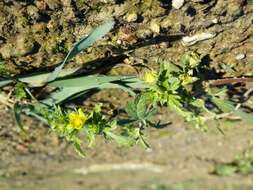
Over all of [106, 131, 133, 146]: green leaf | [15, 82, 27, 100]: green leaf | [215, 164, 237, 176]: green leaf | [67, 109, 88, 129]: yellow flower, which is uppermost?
[15, 82, 27, 100]: green leaf

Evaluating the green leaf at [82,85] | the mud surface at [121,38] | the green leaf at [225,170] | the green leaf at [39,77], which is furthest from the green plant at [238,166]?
the green leaf at [39,77]

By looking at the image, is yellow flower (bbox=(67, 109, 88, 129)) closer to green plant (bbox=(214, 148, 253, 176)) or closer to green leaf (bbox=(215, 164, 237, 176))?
green plant (bbox=(214, 148, 253, 176))

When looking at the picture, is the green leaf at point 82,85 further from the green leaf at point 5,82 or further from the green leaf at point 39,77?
the green leaf at point 5,82

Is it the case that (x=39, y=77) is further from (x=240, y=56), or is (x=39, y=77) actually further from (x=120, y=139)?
(x=240, y=56)

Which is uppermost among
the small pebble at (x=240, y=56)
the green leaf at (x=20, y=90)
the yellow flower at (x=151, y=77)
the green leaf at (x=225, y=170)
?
the small pebble at (x=240, y=56)

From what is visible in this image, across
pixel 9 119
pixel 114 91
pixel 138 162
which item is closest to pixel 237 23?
pixel 114 91

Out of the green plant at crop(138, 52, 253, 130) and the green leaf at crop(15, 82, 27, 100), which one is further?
the green leaf at crop(15, 82, 27, 100)

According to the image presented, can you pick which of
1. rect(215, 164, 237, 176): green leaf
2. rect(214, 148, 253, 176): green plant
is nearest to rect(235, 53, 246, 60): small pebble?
rect(214, 148, 253, 176): green plant

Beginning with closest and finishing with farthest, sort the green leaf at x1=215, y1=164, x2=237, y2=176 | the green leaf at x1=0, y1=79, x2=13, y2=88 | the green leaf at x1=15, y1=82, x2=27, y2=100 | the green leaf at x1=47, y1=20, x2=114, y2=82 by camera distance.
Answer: the green leaf at x1=47, y1=20, x2=114, y2=82 → the green leaf at x1=0, y1=79, x2=13, y2=88 → the green leaf at x1=15, y1=82, x2=27, y2=100 → the green leaf at x1=215, y1=164, x2=237, y2=176

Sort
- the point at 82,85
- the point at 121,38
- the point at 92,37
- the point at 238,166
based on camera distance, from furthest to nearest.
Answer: the point at 238,166
the point at 82,85
the point at 121,38
the point at 92,37

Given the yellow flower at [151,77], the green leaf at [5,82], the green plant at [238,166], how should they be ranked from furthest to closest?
the green plant at [238,166], the green leaf at [5,82], the yellow flower at [151,77]

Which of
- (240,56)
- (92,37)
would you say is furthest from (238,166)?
(92,37)
